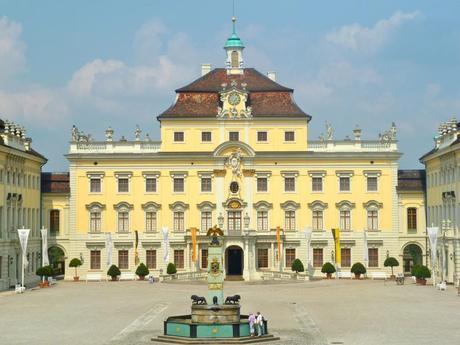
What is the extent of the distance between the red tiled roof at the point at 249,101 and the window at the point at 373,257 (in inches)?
465

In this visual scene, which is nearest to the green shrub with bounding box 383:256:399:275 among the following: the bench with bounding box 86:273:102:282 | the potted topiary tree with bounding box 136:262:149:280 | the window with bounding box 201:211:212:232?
the window with bounding box 201:211:212:232

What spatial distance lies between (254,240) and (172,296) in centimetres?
1889

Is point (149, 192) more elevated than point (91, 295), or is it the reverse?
point (149, 192)

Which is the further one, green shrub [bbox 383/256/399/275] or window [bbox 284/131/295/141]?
window [bbox 284/131/295/141]

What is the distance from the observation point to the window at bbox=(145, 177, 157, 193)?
262ft

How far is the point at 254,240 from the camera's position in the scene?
253ft

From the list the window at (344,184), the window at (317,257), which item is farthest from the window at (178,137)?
the window at (317,257)

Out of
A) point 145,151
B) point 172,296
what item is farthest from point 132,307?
point 145,151

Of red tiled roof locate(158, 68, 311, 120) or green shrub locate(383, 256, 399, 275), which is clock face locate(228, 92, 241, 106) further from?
green shrub locate(383, 256, 399, 275)

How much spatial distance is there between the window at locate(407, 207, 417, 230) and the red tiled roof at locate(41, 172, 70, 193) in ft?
91.0

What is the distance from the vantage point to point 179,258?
79.2m

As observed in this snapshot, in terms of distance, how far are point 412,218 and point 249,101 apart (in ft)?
53.3

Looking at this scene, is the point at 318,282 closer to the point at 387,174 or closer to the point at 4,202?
the point at 387,174

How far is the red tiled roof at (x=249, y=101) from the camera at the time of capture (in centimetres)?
7938
